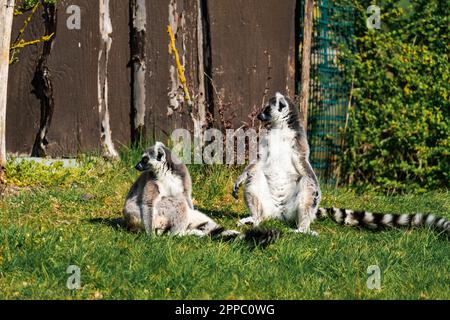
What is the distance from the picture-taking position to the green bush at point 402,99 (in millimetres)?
10617

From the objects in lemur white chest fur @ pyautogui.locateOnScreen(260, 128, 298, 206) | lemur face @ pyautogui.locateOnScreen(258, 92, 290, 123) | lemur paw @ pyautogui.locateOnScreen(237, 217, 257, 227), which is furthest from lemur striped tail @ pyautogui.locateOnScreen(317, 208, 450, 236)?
lemur face @ pyautogui.locateOnScreen(258, 92, 290, 123)

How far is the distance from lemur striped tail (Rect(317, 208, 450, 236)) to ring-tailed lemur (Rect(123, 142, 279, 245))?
5.06 feet

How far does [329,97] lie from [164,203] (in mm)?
4622

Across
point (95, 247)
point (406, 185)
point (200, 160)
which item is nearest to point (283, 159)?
point (200, 160)

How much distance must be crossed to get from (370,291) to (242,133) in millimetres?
4662

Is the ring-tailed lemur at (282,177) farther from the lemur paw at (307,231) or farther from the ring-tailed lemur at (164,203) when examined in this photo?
the ring-tailed lemur at (164,203)

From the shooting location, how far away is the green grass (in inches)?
211

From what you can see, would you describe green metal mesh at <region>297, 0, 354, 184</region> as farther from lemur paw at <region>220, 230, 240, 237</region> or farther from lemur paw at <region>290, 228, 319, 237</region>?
lemur paw at <region>220, 230, 240, 237</region>

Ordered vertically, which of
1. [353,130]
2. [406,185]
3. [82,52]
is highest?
[82,52]

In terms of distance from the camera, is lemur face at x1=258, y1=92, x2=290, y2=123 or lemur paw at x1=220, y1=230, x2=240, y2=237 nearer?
lemur paw at x1=220, y1=230, x2=240, y2=237

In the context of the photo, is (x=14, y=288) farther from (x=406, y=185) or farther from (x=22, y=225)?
(x=406, y=185)

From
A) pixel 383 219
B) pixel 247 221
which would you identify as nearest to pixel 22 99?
pixel 247 221

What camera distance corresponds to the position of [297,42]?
36.1 ft

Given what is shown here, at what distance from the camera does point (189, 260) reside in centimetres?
578
